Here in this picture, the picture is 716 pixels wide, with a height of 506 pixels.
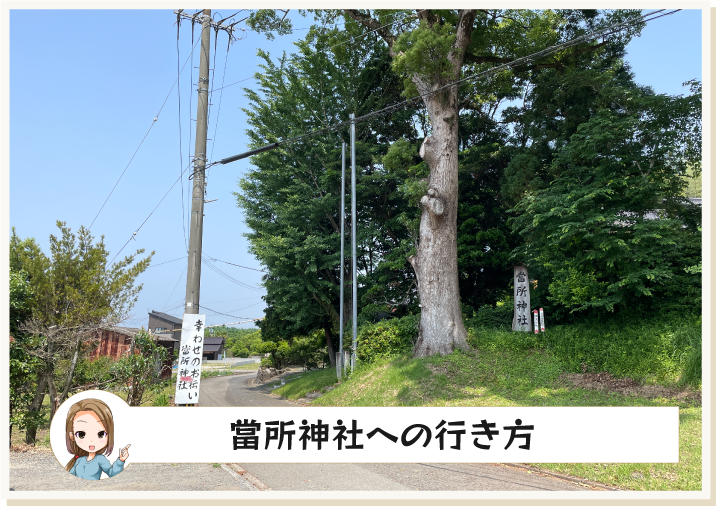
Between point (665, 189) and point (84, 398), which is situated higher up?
point (665, 189)

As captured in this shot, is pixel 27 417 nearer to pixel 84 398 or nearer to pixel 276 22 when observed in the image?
pixel 84 398

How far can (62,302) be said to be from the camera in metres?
10.0

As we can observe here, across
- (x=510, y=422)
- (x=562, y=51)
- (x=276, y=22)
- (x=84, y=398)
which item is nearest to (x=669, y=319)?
(x=510, y=422)

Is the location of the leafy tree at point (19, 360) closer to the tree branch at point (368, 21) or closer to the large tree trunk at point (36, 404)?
the large tree trunk at point (36, 404)

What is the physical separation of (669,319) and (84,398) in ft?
41.0

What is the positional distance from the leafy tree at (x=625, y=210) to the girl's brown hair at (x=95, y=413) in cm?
1038

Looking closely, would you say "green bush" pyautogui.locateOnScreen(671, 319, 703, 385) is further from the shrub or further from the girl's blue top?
the girl's blue top

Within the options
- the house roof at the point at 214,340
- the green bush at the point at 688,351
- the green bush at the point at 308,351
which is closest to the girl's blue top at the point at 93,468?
the green bush at the point at 688,351

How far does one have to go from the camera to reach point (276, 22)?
51.4ft

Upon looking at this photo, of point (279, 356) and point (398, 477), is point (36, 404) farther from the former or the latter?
point (279, 356)

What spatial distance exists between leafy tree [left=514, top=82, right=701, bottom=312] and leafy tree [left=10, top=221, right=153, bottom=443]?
1052cm

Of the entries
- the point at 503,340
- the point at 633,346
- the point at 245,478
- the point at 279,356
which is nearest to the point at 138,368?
the point at 245,478

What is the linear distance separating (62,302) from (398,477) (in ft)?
25.9

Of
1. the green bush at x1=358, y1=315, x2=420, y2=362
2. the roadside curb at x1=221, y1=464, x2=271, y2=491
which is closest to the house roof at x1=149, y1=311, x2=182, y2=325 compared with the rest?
the green bush at x1=358, y1=315, x2=420, y2=362
